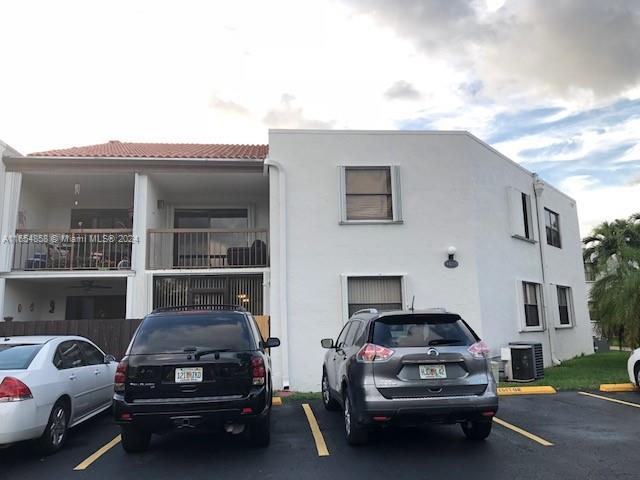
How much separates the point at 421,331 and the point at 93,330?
28.6 ft

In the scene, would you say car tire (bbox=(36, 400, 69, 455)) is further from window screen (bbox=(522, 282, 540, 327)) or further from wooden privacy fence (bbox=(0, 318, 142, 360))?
window screen (bbox=(522, 282, 540, 327))

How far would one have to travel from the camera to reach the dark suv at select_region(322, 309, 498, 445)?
5430 mm

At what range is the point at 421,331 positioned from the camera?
584 cm

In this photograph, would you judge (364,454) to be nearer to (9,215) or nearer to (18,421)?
(18,421)

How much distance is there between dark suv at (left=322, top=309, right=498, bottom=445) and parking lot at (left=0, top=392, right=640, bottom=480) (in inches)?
16.4

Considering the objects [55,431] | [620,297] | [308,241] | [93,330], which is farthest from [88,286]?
[620,297]

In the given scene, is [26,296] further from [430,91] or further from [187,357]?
[430,91]

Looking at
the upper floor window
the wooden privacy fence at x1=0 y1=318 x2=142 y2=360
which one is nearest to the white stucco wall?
the upper floor window

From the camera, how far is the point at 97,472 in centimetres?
528

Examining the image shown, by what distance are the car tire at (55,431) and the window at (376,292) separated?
6.80m

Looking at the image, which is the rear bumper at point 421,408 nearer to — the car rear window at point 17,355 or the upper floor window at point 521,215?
the car rear window at point 17,355

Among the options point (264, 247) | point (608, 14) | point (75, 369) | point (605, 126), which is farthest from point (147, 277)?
point (605, 126)

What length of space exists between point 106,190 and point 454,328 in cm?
1235

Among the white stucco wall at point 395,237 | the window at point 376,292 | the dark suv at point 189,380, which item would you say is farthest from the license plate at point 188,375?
the window at point 376,292
